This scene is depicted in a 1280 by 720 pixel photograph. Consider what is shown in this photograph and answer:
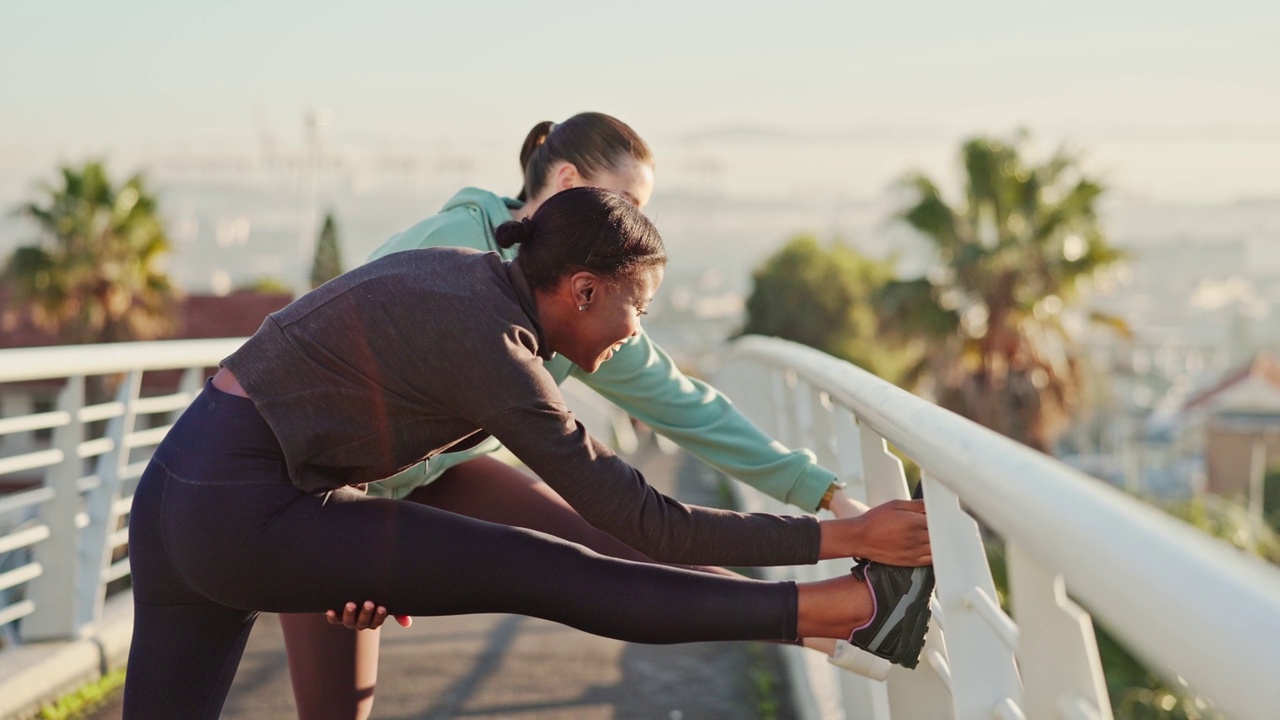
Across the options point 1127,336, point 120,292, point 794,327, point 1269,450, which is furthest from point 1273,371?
point 120,292

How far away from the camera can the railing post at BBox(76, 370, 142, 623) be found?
4.95 metres

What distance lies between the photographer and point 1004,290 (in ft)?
89.9

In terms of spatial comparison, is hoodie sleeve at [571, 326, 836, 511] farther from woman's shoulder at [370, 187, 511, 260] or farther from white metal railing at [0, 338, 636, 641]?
white metal railing at [0, 338, 636, 641]

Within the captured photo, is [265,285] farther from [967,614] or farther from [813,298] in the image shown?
[967,614]

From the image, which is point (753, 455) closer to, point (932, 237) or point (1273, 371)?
point (932, 237)

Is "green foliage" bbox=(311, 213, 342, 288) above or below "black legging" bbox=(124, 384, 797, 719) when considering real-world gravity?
below

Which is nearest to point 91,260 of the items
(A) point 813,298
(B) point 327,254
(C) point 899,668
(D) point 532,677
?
(B) point 327,254

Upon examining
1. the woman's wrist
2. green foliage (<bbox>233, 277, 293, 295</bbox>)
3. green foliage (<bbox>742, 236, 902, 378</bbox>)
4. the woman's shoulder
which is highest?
the woman's shoulder

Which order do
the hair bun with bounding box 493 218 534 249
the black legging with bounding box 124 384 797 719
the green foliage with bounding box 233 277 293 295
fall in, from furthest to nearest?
1. the green foliage with bounding box 233 277 293 295
2. the hair bun with bounding box 493 218 534 249
3. the black legging with bounding box 124 384 797 719

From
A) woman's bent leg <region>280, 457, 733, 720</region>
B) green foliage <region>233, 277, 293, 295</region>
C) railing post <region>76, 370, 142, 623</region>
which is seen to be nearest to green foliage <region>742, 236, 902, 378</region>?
green foliage <region>233, 277, 293, 295</region>

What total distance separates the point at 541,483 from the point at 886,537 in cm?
105

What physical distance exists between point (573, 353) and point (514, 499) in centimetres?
76

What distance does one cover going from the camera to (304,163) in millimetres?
38875

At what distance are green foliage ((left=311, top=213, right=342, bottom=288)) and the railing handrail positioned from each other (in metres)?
40.6
